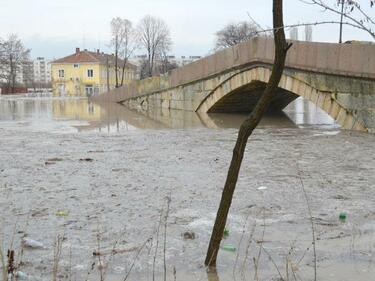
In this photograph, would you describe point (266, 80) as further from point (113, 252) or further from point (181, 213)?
point (113, 252)

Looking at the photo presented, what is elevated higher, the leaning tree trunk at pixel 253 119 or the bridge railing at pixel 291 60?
the bridge railing at pixel 291 60

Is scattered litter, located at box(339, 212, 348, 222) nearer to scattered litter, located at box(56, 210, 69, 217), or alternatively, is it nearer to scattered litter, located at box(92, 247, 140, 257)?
scattered litter, located at box(92, 247, 140, 257)

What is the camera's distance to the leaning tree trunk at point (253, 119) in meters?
2.47

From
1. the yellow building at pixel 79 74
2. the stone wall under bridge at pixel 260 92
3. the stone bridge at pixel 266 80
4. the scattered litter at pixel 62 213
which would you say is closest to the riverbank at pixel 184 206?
the scattered litter at pixel 62 213

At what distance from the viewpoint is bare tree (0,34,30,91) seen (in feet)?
209

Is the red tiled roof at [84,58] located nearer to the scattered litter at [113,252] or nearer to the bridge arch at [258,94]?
the bridge arch at [258,94]

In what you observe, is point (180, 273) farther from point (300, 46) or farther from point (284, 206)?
point (300, 46)

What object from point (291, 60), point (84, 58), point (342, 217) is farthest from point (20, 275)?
point (84, 58)

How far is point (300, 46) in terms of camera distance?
42.8 ft

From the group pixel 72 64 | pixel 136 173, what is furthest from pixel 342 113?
pixel 72 64

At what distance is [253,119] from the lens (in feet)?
8.66

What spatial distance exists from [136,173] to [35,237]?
8.75 ft

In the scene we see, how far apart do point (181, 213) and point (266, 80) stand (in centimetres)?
1163

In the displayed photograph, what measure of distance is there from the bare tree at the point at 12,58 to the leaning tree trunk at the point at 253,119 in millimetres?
62804
